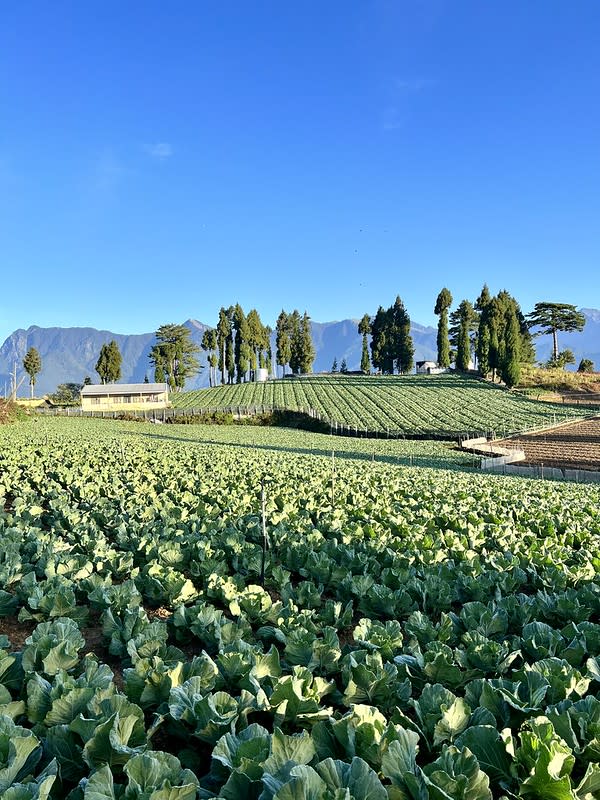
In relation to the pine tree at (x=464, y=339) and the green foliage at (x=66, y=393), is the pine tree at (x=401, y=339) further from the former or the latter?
the green foliage at (x=66, y=393)

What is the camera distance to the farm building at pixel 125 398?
247ft

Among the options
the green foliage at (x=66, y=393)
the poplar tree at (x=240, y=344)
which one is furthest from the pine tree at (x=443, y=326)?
the green foliage at (x=66, y=393)

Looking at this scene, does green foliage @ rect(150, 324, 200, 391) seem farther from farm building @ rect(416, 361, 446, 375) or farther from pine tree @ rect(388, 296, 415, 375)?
farm building @ rect(416, 361, 446, 375)

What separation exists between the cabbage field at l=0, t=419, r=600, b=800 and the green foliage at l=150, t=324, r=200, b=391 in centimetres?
9159

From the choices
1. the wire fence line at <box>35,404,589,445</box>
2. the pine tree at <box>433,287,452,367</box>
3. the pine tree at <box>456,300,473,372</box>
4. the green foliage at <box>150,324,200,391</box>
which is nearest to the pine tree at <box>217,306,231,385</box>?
the green foliage at <box>150,324,200,391</box>

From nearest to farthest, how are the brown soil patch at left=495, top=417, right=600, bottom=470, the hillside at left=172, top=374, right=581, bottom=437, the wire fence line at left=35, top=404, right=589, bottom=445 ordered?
1. the brown soil patch at left=495, top=417, right=600, bottom=470
2. the wire fence line at left=35, top=404, right=589, bottom=445
3. the hillside at left=172, top=374, right=581, bottom=437

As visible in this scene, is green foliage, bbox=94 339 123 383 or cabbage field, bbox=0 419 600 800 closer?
cabbage field, bbox=0 419 600 800

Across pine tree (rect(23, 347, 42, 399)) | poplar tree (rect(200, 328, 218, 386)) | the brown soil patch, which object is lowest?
the brown soil patch

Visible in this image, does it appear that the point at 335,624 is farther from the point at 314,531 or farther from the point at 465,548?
the point at 465,548

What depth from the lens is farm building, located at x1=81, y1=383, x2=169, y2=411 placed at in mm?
75312

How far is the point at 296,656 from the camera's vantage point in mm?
4109

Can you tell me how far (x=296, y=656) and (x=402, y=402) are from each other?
223 feet

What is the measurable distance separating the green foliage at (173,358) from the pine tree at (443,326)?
47.2 m

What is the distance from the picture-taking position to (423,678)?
3.95m
